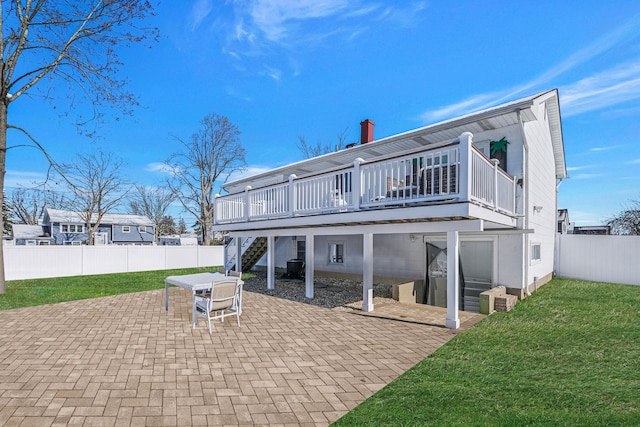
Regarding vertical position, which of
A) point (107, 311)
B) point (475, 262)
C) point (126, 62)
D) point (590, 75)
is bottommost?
point (107, 311)

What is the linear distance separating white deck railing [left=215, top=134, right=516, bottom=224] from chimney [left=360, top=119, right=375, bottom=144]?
534 centimetres

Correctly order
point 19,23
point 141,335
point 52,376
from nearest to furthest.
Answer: point 52,376 → point 141,335 → point 19,23

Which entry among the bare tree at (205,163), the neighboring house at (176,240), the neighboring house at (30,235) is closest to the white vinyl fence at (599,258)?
the bare tree at (205,163)

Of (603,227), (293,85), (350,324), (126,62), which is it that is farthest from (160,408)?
(603,227)

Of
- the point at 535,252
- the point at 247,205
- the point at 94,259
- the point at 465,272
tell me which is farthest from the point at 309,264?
the point at 94,259

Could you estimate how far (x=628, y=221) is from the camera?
25984mm

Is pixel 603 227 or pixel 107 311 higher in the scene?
pixel 603 227

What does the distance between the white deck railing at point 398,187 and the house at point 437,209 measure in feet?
0.10

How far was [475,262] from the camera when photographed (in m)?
9.78

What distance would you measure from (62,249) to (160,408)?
54.9 ft

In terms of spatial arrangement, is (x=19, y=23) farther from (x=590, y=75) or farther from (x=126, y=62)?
(x=590, y=75)

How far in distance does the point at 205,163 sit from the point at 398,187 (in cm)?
2597

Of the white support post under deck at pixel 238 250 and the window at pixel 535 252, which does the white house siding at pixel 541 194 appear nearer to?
the window at pixel 535 252

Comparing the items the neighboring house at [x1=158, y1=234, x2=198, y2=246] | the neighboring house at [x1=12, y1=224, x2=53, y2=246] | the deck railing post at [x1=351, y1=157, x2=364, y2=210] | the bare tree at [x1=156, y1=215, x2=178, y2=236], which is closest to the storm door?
the deck railing post at [x1=351, y1=157, x2=364, y2=210]
